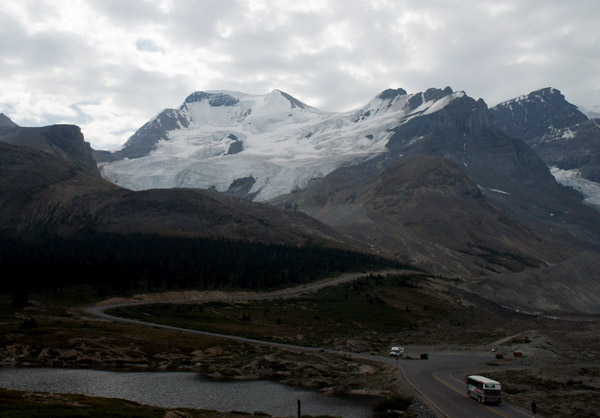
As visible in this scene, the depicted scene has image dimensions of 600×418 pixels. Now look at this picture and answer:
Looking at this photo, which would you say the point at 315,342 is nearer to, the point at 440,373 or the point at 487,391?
the point at 440,373

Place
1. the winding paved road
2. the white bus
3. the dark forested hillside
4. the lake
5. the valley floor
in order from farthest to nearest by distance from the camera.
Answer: the dark forested hillside < the valley floor < the lake < the white bus < the winding paved road

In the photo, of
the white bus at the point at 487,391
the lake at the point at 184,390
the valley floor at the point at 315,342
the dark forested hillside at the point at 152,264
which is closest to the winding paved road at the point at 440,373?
the white bus at the point at 487,391

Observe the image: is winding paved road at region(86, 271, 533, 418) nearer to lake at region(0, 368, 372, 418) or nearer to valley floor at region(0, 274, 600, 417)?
valley floor at region(0, 274, 600, 417)

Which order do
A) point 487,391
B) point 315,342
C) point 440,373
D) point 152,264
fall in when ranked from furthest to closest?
point 152,264, point 315,342, point 440,373, point 487,391

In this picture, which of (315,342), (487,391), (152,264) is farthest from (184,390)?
(152,264)

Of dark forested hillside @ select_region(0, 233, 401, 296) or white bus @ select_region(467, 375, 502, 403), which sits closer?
white bus @ select_region(467, 375, 502, 403)

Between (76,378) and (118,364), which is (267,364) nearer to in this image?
(118,364)

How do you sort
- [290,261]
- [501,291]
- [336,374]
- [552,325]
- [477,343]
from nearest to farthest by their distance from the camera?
1. [336,374]
2. [477,343]
3. [552,325]
4. [290,261]
5. [501,291]

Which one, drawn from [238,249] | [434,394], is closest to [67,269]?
[238,249]

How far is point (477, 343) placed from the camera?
99875 mm

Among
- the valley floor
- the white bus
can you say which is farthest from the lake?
the white bus

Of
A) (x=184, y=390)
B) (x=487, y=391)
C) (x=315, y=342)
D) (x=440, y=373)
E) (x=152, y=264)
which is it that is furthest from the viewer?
(x=152, y=264)

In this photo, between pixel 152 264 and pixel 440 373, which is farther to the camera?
pixel 152 264

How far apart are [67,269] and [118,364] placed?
67.3 meters
